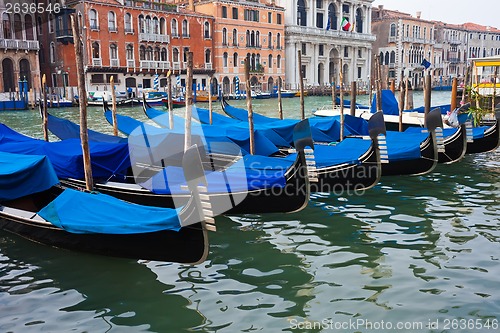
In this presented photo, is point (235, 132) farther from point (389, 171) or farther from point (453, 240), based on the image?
point (453, 240)

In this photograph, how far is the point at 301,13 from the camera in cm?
3428

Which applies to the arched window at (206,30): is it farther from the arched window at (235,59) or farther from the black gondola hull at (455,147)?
the black gondola hull at (455,147)

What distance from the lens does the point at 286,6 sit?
1305 inches

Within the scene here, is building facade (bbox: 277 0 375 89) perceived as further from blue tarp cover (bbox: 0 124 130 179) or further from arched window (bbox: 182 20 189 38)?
blue tarp cover (bbox: 0 124 130 179)

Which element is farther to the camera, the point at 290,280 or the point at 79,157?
the point at 79,157

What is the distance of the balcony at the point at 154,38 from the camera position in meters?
25.5

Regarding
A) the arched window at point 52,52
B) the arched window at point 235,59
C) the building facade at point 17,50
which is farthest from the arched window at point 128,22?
the arched window at point 235,59

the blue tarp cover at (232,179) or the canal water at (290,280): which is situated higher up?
the blue tarp cover at (232,179)

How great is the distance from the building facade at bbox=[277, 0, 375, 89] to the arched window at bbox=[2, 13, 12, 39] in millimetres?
17301

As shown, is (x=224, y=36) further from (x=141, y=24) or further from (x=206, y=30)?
(x=141, y=24)

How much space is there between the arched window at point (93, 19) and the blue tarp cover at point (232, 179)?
20.1 metres

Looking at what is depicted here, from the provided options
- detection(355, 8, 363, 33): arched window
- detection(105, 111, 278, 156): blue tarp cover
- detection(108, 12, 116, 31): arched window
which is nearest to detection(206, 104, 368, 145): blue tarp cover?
detection(105, 111, 278, 156): blue tarp cover

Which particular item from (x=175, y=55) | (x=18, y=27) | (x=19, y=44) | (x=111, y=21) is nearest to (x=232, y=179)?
(x=19, y=44)

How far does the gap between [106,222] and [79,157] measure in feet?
6.53
